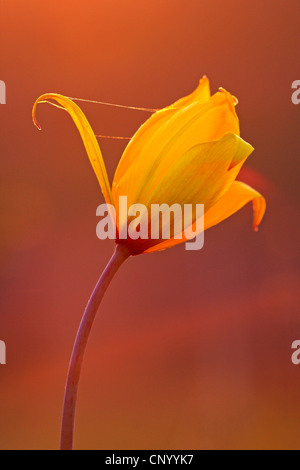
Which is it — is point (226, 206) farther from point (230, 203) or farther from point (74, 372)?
point (74, 372)

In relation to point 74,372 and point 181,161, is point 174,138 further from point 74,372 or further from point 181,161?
point 74,372

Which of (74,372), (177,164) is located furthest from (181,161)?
(74,372)

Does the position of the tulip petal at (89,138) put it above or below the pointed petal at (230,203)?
above

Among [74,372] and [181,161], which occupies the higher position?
[181,161]
